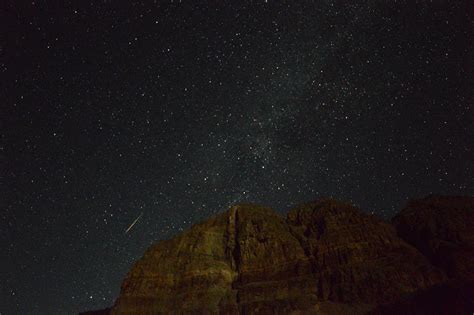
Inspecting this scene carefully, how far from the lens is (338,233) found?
69.9 metres

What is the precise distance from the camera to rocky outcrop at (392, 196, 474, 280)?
5962 cm

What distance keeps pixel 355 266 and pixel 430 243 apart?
14494 mm

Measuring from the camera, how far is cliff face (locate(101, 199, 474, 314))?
5797 cm

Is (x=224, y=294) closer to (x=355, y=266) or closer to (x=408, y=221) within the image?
(x=355, y=266)

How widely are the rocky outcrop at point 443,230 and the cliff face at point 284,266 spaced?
18.5 inches

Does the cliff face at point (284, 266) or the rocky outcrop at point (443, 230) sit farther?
the rocky outcrop at point (443, 230)

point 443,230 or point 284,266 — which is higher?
point 443,230

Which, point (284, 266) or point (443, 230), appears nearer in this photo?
point (443, 230)

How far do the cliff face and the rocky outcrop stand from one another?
0.47 metres

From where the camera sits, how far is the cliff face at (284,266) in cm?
5797

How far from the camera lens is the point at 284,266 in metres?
68.1

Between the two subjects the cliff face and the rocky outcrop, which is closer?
the cliff face

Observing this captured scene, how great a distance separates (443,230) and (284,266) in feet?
92.8

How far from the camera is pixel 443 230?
66.4 metres
